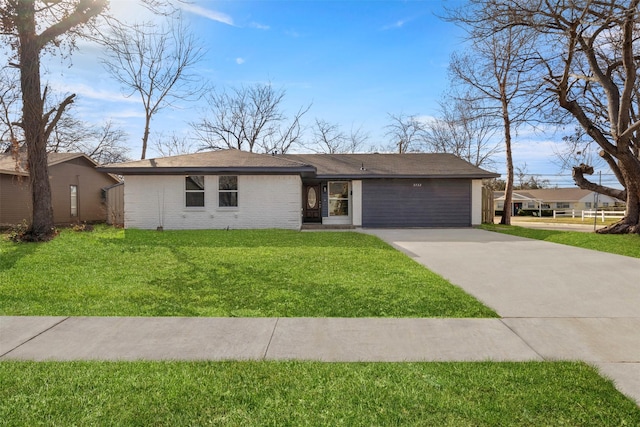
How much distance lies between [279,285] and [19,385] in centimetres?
346

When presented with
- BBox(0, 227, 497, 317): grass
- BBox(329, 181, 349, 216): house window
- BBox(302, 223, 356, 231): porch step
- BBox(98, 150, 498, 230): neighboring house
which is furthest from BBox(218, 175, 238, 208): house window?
BBox(0, 227, 497, 317): grass

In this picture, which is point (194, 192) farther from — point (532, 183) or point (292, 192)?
point (532, 183)

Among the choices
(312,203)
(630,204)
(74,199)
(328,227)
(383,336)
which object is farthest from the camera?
(74,199)

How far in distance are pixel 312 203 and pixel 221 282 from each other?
1285cm

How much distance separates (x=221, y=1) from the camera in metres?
10.1

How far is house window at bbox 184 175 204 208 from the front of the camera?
14727 mm

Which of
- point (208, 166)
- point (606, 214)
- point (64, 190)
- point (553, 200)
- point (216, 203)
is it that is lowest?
point (606, 214)

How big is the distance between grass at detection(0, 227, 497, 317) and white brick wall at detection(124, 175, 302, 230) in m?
4.95

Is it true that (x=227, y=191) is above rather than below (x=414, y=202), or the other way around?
above

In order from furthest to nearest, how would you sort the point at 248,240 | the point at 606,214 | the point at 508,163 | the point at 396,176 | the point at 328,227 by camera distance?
the point at 606,214 < the point at 508,163 < the point at 396,176 < the point at 328,227 < the point at 248,240

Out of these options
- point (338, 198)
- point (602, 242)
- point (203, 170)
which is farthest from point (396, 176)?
point (203, 170)

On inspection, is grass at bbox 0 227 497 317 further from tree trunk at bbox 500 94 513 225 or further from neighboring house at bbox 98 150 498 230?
tree trunk at bbox 500 94 513 225

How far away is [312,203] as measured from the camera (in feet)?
61.0

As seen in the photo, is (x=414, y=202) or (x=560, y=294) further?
(x=414, y=202)
